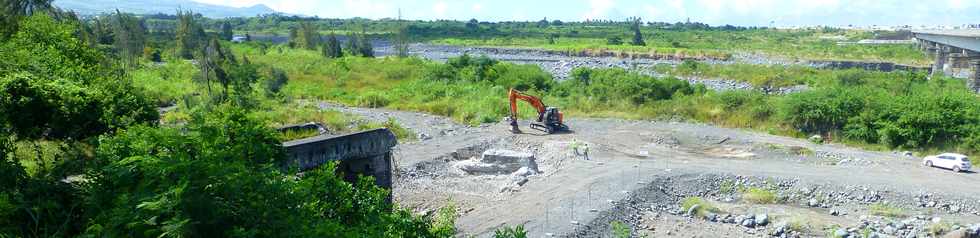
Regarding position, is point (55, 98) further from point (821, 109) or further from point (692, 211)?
point (821, 109)

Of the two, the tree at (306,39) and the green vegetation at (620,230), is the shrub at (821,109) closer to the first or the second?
the green vegetation at (620,230)

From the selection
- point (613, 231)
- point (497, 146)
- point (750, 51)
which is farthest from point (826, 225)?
point (750, 51)

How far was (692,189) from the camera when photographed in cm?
2120

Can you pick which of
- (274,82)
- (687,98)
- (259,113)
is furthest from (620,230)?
(274,82)

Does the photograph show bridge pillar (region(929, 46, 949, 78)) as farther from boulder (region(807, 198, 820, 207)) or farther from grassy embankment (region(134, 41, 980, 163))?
boulder (region(807, 198, 820, 207))

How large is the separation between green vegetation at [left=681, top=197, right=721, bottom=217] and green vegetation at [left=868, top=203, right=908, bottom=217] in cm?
419

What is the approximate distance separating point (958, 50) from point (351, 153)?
6324 cm

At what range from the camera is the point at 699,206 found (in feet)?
62.8

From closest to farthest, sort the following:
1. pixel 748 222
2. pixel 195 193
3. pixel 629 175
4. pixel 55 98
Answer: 1. pixel 195 193
2. pixel 55 98
3. pixel 748 222
4. pixel 629 175

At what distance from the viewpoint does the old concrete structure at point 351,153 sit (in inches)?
551

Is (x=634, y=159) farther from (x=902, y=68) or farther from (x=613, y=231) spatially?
(x=902, y=68)

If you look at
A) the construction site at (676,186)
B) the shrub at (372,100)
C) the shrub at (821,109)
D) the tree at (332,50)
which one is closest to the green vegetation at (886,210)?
the construction site at (676,186)

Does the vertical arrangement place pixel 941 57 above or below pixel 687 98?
above

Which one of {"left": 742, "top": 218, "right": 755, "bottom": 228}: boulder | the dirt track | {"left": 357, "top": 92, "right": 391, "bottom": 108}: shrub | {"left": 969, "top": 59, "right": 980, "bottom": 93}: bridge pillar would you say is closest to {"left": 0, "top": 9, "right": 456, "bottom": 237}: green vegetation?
the dirt track
